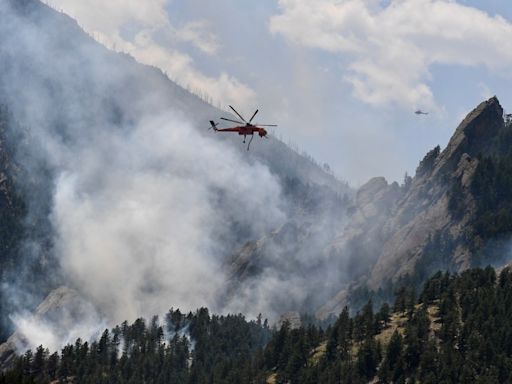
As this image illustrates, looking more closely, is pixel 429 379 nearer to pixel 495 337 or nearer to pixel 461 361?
pixel 461 361

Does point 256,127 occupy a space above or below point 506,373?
above

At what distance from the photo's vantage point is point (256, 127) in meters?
136

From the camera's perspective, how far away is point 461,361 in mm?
192000

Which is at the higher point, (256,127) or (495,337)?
(256,127)

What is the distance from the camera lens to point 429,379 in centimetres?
19038

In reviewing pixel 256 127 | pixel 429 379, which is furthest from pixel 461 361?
pixel 256 127

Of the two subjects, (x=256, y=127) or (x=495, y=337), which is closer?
(x=256, y=127)

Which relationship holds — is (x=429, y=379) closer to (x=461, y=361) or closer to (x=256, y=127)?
(x=461, y=361)

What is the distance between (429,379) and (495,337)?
851 inches

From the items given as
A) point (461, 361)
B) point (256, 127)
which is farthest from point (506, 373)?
point (256, 127)

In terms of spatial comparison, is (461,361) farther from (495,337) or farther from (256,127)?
(256,127)

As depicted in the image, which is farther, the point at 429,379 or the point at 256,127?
the point at 429,379

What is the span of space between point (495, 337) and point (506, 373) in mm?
13203

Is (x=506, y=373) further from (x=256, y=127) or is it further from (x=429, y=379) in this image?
(x=256, y=127)
